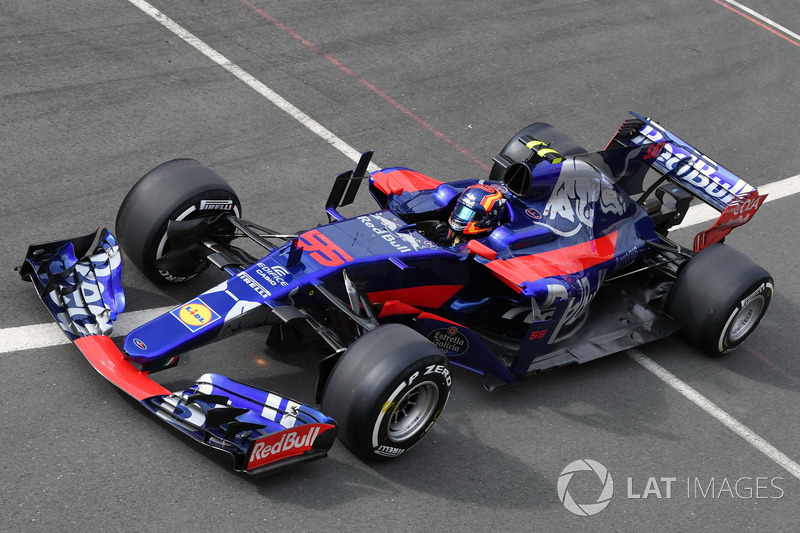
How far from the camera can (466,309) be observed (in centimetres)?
740

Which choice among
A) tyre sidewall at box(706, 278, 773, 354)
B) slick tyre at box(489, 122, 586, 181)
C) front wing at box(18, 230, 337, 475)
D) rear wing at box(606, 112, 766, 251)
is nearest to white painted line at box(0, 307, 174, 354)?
front wing at box(18, 230, 337, 475)

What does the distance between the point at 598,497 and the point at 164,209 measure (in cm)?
376

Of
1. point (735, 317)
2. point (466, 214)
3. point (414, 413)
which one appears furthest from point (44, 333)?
point (735, 317)

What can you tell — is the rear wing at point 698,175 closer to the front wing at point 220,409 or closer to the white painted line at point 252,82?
the white painted line at point 252,82

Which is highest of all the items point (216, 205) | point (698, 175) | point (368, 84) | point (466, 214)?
point (698, 175)

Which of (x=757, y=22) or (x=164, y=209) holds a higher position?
(x=757, y=22)

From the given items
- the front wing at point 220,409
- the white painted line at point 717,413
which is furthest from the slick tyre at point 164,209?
the white painted line at point 717,413

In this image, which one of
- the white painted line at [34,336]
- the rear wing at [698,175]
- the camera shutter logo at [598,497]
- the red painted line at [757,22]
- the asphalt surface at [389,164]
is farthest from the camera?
the red painted line at [757,22]

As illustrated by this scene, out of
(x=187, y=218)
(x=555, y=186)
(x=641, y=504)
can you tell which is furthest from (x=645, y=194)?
(x=187, y=218)

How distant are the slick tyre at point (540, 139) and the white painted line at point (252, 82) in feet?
4.72

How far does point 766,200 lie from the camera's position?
431 inches

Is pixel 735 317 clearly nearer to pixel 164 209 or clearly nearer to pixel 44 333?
pixel 164 209

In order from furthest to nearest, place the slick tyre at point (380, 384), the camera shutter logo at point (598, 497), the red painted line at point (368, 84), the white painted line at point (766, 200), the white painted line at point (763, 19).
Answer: the white painted line at point (763, 19), the red painted line at point (368, 84), the white painted line at point (766, 200), the camera shutter logo at point (598, 497), the slick tyre at point (380, 384)

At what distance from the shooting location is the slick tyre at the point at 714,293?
7.74 meters
